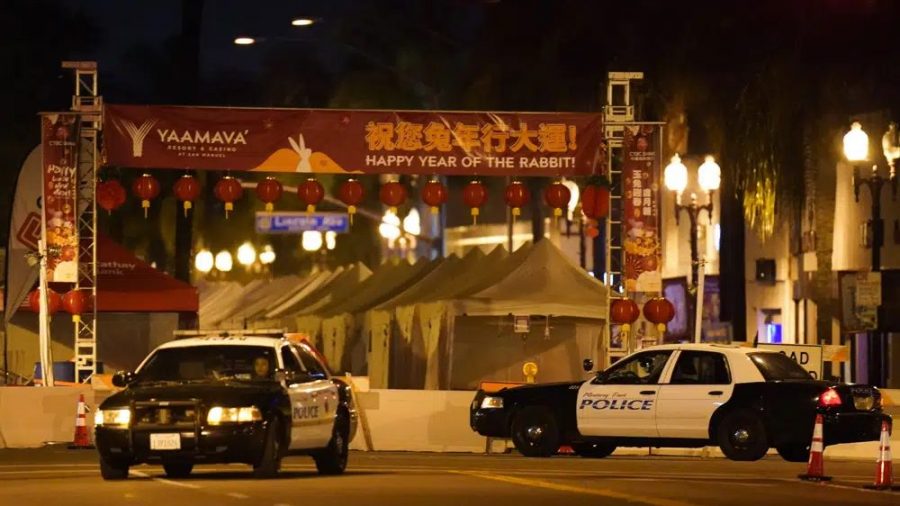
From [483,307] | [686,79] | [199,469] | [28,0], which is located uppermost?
[28,0]

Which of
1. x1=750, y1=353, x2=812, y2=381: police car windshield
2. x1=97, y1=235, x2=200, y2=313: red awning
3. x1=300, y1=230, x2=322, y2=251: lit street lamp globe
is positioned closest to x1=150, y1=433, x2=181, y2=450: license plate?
x1=750, y1=353, x2=812, y2=381: police car windshield

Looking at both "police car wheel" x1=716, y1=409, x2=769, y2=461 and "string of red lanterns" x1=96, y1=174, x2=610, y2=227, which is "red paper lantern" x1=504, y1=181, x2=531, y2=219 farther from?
"police car wheel" x1=716, y1=409, x2=769, y2=461

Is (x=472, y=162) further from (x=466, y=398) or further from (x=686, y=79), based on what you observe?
(x=686, y=79)

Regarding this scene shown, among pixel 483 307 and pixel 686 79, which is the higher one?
pixel 686 79

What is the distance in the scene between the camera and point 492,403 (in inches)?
1075

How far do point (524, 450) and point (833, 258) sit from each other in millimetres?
24468

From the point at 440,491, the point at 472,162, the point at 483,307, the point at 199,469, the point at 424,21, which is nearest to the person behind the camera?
the point at 440,491

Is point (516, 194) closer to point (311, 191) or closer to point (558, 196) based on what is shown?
point (558, 196)

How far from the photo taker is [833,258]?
4978 cm

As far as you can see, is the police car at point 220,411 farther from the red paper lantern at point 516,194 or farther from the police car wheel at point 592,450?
the red paper lantern at point 516,194

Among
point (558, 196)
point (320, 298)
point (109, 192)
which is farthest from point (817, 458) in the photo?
point (320, 298)

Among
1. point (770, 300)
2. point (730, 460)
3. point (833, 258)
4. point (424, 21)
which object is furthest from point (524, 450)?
point (424, 21)

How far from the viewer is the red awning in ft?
140

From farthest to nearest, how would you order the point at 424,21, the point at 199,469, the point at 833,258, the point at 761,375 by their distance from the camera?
1. the point at 424,21
2. the point at 833,258
3. the point at 761,375
4. the point at 199,469
